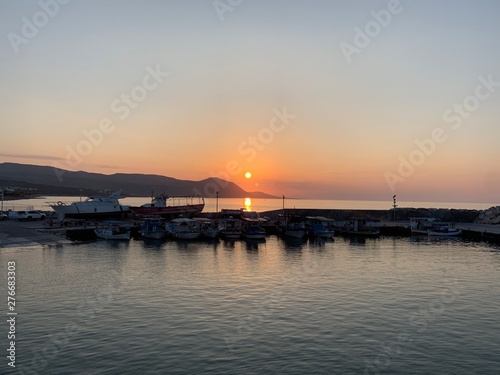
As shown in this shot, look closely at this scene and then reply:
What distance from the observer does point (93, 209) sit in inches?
4097

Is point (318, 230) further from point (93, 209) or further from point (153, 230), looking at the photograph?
point (93, 209)

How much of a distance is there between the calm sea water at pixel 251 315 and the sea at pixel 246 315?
0.11 metres

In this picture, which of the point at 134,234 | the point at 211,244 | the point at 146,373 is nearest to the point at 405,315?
the point at 146,373

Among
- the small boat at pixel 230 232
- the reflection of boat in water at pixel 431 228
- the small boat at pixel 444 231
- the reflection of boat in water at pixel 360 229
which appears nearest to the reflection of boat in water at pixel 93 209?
the small boat at pixel 230 232

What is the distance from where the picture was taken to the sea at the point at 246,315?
22391mm

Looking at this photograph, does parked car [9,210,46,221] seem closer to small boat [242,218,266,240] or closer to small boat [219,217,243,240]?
small boat [219,217,243,240]

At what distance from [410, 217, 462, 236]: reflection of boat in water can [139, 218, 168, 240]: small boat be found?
183 ft

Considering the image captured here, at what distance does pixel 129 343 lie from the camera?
80.6 ft

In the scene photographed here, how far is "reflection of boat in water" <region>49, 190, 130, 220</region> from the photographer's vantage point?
10038 centimetres

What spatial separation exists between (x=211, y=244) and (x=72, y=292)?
3962cm

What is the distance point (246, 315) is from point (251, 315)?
0.36 metres

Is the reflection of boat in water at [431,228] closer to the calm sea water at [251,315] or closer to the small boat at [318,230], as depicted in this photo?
the small boat at [318,230]

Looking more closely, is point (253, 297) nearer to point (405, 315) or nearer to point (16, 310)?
point (405, 315)

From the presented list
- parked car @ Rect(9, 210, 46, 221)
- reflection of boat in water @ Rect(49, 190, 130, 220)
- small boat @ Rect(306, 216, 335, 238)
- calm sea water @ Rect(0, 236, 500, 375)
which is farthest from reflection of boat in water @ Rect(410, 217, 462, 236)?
parked car @ Rect(9, 210, 46, 221)
